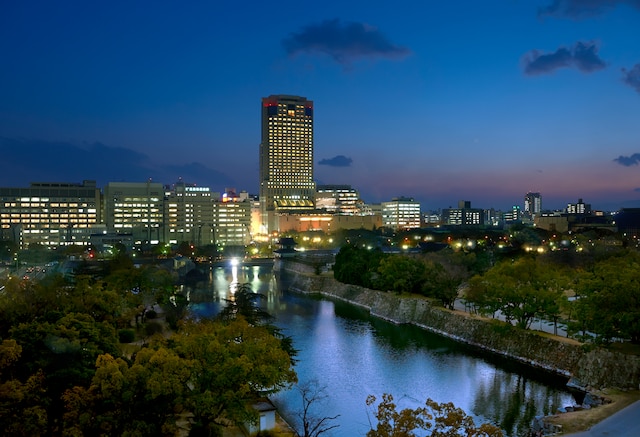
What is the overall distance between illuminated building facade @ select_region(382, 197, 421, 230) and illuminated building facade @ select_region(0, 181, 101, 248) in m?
56.6

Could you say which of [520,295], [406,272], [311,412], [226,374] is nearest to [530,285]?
[520,295]

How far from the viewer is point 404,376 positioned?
1802 centimetres

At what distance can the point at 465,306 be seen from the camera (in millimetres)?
26562

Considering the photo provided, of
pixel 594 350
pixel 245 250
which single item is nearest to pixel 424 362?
pixel 594 350

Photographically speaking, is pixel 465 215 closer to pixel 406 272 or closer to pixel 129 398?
pixel 406 272

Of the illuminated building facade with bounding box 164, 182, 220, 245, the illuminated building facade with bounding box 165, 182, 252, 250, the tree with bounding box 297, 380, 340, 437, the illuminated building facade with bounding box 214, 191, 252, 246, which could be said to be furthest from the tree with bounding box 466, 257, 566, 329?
the illuminated building facade with bounding box 214, 191, 252, 246

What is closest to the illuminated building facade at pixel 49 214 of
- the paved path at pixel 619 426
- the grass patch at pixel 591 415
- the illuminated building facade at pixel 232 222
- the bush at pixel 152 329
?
the illuminated building facade at pixel 232 222

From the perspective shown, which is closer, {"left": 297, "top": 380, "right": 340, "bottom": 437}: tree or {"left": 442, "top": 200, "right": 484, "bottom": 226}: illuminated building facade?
{"left": 297, "top": 380, "right": 340, "bottom": 437}: tree

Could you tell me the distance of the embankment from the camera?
15.5 metres

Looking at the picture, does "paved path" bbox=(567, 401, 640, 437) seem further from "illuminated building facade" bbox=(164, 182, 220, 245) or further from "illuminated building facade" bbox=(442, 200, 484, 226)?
"illuminated building facade" bbox=(442, 200, 484, 226)

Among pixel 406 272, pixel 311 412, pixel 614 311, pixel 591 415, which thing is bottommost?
pixel 311 412

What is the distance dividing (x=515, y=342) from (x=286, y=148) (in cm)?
9032

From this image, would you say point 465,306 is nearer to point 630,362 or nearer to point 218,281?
point 630,362

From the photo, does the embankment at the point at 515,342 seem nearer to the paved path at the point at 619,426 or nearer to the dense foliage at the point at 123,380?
the paved path at the point at 619,426
